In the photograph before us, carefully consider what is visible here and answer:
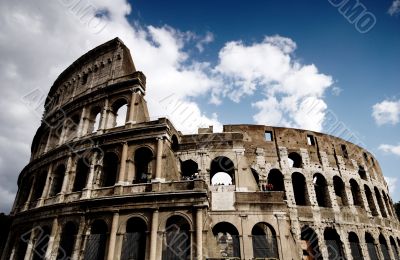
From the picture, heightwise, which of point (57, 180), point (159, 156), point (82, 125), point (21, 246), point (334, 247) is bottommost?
point (334, 247)

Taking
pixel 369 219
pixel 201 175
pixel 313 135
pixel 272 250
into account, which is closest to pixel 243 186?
pixel 201 175

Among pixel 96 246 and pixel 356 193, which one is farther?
pixel 356 193

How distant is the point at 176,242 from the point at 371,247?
1455 centimetres

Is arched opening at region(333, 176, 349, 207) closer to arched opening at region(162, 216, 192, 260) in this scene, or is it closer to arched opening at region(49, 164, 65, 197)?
arched opening at region(162, 216, 192, 260)

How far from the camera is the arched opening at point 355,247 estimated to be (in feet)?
57.4

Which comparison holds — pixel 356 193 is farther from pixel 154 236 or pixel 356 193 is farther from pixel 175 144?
pixel 154 236

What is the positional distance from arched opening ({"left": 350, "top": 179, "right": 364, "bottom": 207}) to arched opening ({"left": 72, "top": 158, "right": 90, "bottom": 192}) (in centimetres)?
1938

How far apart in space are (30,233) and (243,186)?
1312cm

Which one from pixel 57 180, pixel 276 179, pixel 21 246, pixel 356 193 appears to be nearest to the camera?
pixel 21 246

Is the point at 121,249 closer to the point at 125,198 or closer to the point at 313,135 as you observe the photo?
the point at 125,198

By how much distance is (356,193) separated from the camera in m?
20.9

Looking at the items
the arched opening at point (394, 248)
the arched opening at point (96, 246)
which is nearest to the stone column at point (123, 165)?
the arched opening at point (96, 246)

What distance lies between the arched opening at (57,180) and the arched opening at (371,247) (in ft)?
69.0

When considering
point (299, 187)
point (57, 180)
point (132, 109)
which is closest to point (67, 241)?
point (57, 180)
